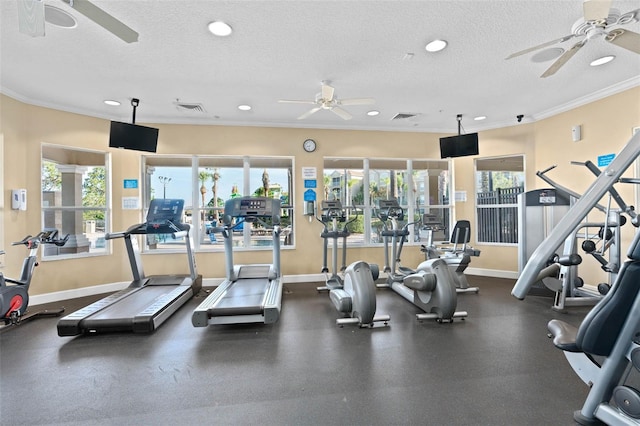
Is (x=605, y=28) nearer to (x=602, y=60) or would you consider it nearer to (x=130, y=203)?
(x=602, y=60)

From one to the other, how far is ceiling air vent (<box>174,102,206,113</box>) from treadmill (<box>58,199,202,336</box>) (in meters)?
1.54

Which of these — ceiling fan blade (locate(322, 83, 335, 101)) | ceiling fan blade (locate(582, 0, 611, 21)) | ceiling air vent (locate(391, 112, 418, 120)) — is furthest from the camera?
ceiling air vent (locate(391, 112, 418, 120))

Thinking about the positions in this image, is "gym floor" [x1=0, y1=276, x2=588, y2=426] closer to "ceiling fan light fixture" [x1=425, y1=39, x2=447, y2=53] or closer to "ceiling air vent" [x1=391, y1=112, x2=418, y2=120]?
"ceiling fan light fixture" [x1=425, y1=39, x2=447, y2=53]

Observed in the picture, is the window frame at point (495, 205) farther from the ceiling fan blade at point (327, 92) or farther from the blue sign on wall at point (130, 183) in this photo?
the blue sign on wall at point (130, 183)

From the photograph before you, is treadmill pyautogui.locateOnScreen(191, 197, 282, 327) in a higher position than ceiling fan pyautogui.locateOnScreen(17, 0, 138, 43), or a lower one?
lower

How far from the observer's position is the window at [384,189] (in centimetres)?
618

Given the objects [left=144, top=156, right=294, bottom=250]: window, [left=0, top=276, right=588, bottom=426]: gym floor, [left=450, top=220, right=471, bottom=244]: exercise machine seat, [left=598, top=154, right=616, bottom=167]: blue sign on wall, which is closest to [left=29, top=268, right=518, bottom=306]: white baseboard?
[left=144, top=156, right=294, bottom=250]: window

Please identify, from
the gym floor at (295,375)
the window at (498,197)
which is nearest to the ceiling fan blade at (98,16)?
the gym floor at (295,375)

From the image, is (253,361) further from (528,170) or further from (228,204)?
(528,170)

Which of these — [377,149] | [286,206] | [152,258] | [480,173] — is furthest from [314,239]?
[480,173]

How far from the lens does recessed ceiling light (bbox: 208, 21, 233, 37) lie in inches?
110

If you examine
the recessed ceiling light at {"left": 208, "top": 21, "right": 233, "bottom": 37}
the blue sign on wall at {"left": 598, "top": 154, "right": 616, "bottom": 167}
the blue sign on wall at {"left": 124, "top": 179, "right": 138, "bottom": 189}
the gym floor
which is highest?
the recessed ceiling light at {"left": 208, "top": 21, "right": 233, "bottom": 37}

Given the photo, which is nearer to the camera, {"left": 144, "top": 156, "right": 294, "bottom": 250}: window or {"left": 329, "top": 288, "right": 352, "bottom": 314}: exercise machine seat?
{"left": 329, "top": 288, "right": 352, "bottom": 314}: exercise machine seat

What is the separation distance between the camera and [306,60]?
3.45 meters
